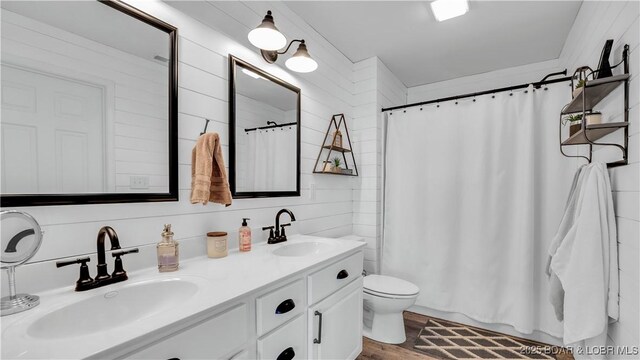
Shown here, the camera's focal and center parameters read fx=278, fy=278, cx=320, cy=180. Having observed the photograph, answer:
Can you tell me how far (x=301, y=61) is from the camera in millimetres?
1784

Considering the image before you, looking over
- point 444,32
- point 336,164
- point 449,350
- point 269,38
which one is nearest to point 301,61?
point 269,38

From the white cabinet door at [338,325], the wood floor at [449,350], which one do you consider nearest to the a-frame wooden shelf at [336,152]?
the white cabinet door at [338,325]

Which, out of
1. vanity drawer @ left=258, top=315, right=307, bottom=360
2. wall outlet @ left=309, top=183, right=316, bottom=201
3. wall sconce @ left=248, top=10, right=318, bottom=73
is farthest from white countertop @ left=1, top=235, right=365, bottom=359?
wall sconce @ left=248, top=10, right=318, bottom=73

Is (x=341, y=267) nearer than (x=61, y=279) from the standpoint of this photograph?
No

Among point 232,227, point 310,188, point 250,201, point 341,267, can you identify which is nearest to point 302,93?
point 310,188

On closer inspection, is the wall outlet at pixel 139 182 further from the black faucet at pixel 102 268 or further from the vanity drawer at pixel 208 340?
the vanity drawer at pixel 208 340

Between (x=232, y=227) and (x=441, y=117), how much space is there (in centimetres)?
208

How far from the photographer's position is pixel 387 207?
280 centimetres

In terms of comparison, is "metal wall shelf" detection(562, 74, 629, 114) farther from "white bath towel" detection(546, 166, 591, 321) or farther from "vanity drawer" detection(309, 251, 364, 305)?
"vanity drawer" detection(309, 251, 364, 305)

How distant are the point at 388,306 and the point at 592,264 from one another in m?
1.22

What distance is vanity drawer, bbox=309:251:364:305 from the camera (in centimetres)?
134

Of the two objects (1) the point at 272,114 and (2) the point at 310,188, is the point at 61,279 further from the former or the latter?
(2) the point at 310,188

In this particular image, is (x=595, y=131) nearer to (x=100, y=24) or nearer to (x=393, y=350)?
(x=393, y=350)

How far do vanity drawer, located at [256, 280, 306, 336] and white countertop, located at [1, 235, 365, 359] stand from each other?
63 millimetres
